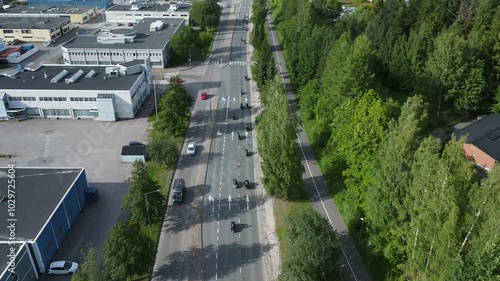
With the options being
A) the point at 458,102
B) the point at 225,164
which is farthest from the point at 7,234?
the point at 458,102

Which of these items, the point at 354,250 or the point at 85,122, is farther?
the point at 85,122

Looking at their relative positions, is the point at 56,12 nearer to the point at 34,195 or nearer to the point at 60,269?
the point at 34,195

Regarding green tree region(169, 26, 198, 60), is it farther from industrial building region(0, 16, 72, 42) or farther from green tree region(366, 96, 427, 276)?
green tree region(366, 96, 427, 276)

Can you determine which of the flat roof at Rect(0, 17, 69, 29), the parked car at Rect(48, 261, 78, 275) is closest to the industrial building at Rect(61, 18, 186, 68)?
the flat roof at Rect(0, 17, 69, 29)

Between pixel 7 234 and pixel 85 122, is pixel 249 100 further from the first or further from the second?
pixel 7 234

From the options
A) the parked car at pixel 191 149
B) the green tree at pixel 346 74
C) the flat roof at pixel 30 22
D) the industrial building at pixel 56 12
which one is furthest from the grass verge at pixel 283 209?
the industrial building at pixel 56 12
